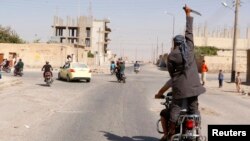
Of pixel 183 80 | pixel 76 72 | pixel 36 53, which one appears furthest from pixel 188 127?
pixel 36 53

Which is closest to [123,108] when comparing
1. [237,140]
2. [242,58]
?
[237,140]

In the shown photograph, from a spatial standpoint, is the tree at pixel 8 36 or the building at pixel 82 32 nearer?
the tree at pixel 8 36

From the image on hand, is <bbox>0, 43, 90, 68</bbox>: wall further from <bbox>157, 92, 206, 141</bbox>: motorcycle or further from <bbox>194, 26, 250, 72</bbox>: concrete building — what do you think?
<bbox>157, 92, 206, 141</bbox>: motorcycle

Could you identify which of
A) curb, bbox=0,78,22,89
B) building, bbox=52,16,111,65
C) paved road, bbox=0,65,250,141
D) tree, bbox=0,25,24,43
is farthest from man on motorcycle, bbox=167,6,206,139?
building, bbox=52,16,111,65

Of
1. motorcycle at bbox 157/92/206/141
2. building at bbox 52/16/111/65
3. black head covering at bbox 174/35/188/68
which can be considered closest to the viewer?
motorcycle at bbox 157/92/206/141

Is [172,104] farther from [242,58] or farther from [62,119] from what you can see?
[242,58]

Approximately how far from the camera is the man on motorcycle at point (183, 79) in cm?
655

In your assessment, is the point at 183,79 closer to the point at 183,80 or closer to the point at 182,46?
the point at 183,80

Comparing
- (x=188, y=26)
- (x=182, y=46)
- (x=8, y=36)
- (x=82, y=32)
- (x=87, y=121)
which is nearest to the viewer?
(x=182, y=46)

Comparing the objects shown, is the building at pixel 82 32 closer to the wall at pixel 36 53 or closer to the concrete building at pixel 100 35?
the concrete building at pixel 100 35

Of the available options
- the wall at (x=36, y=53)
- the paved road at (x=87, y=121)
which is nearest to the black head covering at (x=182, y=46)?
the paved road at (x=87, y=121)

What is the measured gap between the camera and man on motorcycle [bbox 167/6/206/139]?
6555 millimetres

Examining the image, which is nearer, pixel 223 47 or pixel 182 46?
pixel 182 46

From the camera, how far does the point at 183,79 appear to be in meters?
6.59
